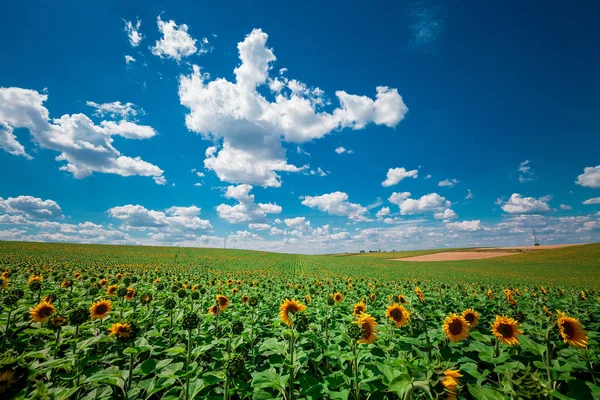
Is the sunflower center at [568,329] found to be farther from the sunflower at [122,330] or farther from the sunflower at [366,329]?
the sunflower at [122,330]

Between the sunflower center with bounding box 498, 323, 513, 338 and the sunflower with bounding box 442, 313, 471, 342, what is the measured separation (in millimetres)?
537

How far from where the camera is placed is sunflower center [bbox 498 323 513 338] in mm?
3640

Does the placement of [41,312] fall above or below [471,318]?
above

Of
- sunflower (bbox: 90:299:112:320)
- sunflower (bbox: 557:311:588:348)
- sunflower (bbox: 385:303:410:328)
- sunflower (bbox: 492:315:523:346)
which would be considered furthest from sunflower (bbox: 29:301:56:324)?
sunflower (bbox: 557:311:588:348)

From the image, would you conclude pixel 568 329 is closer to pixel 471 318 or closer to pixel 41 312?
pixel 471 318

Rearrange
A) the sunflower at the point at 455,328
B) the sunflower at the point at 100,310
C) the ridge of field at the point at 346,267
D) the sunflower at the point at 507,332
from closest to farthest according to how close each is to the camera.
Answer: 1. the sunflower at the point at 507,332
2. the sunflower at the point at 455,328
3. the sunflower at the point at 100,310
4. the ridge of field at the point at 346,267

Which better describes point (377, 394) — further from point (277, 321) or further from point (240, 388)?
point (277, 321)

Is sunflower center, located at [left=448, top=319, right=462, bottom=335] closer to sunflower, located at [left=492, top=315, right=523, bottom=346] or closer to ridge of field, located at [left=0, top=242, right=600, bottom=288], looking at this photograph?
sunflower, located at [left=492, top=315, right=523, bottom=346]

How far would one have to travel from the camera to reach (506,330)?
144 inches

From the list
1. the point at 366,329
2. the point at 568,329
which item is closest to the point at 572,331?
the point at 568,329

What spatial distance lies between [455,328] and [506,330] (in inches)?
28.8

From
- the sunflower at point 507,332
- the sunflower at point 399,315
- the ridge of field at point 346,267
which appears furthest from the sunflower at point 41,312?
the ridge of field at point 346,267

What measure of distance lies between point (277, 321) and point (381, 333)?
2038 millimetres

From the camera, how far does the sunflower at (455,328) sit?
4.12 meters
